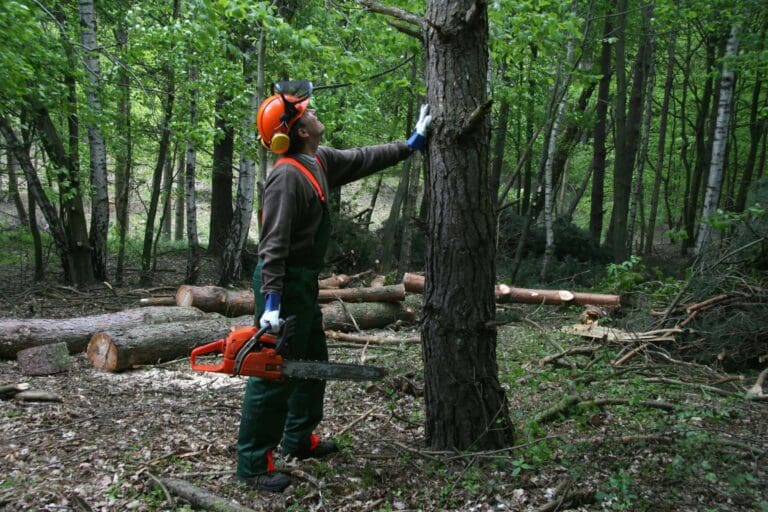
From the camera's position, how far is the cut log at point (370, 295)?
27.3ft

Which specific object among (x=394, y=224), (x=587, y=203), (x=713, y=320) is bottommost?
(x=713, y=320)

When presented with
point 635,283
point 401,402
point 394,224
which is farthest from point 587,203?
point 401,402

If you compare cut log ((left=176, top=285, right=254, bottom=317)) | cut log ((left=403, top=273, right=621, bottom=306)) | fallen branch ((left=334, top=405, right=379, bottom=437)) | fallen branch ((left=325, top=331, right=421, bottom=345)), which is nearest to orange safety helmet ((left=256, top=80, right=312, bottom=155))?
fallen branch ((left=334, top=405, right=379, bottom=437))

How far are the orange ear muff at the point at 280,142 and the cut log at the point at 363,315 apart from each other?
14.1ft

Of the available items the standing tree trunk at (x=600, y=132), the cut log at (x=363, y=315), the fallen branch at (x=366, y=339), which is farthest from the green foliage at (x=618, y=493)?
the standing tree trunk at (x=600, y=132)

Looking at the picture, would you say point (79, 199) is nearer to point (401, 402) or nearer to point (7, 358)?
point (7, 358)

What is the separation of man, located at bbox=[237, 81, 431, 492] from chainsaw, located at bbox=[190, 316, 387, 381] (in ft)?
0.29

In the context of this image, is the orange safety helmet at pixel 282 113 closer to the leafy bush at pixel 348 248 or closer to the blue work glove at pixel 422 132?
the blue work glove at pixel 422 132

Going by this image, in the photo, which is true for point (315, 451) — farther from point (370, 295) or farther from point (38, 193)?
point (38, 193)

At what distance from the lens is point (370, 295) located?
328 inches

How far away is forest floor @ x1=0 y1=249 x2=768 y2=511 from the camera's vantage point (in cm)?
305

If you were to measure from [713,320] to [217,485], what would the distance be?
17.1 ft

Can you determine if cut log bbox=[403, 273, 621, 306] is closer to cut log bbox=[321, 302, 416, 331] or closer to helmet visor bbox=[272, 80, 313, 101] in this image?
cut log bbox=[321, 302, 416, 331]

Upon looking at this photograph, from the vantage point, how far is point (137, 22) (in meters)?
7.93
